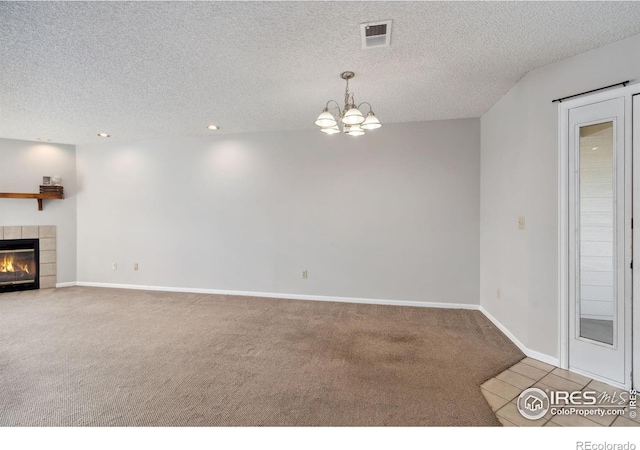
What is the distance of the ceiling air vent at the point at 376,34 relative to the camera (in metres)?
2.05

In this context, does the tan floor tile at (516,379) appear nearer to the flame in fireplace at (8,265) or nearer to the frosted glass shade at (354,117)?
the frosted glass shade at (354,117)

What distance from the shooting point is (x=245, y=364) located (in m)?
2.61

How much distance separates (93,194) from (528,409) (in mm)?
6974

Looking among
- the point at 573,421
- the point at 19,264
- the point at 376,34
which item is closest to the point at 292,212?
the point at 376,34

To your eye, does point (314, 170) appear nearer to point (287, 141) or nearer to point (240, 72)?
point (287, 141)

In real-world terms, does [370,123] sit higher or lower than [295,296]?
higher

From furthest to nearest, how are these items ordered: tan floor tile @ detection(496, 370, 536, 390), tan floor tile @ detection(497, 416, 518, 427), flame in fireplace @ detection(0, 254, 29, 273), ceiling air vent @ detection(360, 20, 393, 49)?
flame in fireplace @ detection(0, 254, 29, 273) < tan floor tile @ detection(496, 370, 536, 390) < ceiling air vent @ detection(360, 20, 393, 49) < tan floor tile @ detection(497, 416, 518, 427)

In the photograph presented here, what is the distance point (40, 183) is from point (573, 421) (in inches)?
308

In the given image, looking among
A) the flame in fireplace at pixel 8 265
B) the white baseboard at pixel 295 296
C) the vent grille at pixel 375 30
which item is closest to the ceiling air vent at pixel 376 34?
the vent grille at pixel 375 30

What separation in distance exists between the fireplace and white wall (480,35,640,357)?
748 centimetres

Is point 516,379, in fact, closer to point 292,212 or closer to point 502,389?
point 502,389

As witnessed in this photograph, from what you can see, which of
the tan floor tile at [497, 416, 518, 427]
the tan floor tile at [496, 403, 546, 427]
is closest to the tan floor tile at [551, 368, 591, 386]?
the tan floor tile at [496, 403, 546, 427]

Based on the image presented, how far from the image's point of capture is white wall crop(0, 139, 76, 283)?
16.7 ft

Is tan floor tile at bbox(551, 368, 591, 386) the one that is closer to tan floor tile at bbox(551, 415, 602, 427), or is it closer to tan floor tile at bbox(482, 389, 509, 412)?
tan floor tile at bbox(551, 415, 602, 427)
